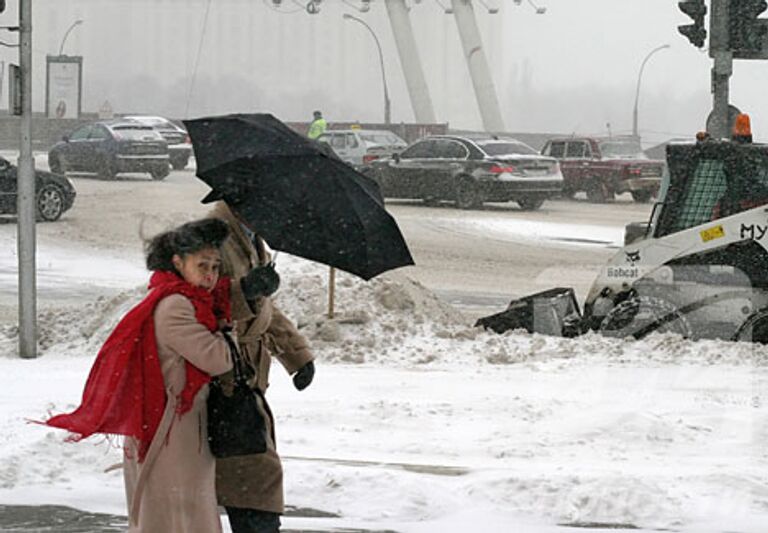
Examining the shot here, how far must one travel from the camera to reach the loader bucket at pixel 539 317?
12.7 m

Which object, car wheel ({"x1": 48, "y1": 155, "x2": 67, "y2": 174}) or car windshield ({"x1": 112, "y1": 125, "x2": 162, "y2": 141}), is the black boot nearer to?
car windshield ({"x1": 112, "y1": 125, "x2": 162, "y2": 141})

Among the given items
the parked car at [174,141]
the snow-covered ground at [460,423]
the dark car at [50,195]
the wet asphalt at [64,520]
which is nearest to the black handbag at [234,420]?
the wet asphalt at [64,520]

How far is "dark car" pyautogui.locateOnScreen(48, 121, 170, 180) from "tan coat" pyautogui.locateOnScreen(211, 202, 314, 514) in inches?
1318

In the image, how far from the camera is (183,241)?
4.97 metres

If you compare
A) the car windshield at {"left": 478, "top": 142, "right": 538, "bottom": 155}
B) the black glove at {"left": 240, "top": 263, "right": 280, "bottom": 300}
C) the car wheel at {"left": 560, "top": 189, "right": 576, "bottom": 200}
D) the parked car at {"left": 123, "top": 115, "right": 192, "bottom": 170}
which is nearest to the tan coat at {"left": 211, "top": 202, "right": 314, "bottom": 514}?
the black glove at {"left": 240, "top": 263, "right": 280, "bottom": 300}

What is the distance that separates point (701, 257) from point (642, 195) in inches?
978

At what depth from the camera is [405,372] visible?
10.9 metres

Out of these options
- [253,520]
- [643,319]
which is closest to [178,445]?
[253,520]

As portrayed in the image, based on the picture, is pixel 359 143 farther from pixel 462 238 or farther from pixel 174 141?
pixel 462 238

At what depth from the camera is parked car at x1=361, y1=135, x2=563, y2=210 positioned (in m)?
30.8

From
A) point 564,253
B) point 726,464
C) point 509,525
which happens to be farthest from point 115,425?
point 564,253

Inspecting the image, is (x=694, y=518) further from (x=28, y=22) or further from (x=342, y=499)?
(x=28, y=22)

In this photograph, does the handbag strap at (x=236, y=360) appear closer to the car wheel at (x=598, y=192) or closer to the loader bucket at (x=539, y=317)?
the loader bucket at (x=539, y=317)

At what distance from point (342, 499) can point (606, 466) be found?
56.3 inches
